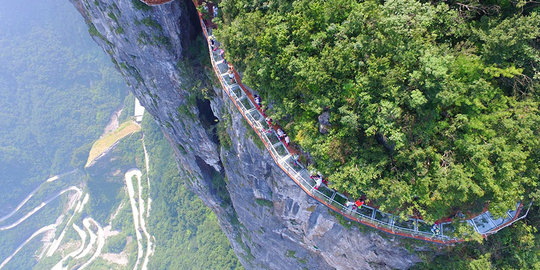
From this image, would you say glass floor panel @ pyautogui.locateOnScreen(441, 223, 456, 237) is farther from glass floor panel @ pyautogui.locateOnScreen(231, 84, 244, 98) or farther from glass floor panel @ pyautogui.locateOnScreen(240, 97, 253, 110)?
glass floor panel @ pyautogui.locateOnScreen(231, 84, 244, 98)

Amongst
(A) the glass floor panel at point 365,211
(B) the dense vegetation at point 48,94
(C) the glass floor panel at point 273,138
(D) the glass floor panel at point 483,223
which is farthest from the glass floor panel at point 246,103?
(B) the dense vegetation at point 48,94

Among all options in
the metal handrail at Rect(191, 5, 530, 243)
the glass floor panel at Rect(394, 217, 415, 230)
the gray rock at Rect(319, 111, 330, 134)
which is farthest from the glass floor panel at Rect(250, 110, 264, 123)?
the glass floor panel at Rect(394, 217, 415, 230)

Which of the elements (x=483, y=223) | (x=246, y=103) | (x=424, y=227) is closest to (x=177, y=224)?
(x=246, y=103)

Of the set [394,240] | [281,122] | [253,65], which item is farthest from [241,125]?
[394,240]

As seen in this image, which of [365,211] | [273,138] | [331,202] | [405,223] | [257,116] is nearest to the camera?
[405,223]

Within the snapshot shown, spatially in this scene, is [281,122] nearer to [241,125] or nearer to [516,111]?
[241,125]

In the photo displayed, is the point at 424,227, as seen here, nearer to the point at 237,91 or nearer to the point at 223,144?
the point at 237,91
